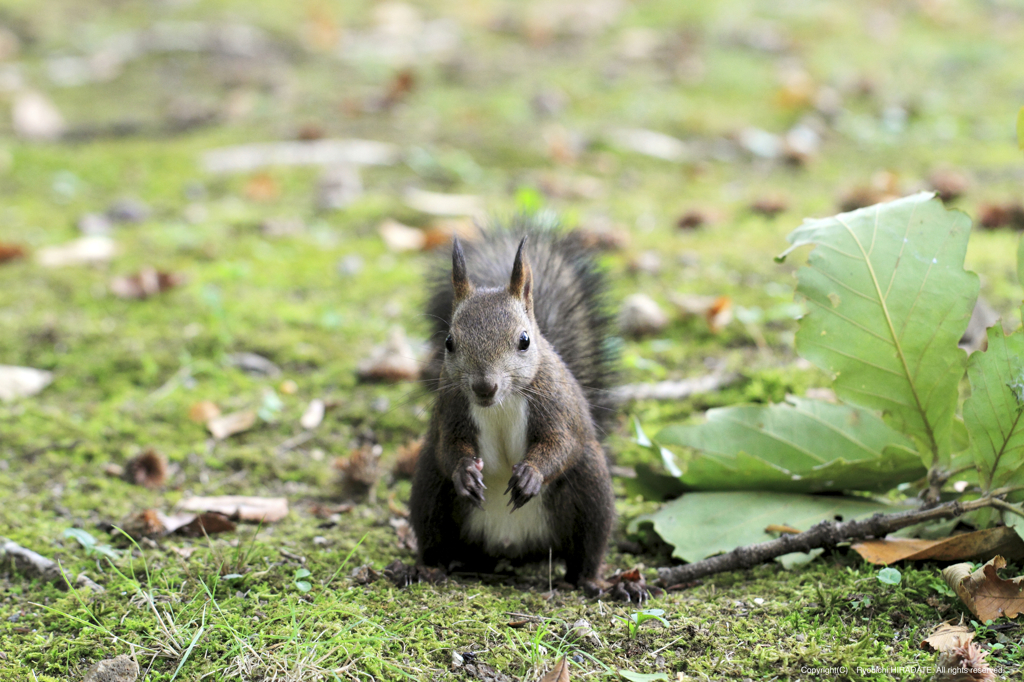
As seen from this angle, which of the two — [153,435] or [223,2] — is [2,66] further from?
[153,435]

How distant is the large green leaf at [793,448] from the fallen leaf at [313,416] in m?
1.26

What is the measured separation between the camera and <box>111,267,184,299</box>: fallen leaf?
388cm

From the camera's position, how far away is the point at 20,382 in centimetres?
320

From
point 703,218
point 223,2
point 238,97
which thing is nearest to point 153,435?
point 703,218

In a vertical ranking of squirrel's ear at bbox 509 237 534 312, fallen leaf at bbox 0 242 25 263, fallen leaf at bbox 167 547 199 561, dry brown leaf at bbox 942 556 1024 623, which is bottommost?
fallen leaf at bbox 167 547 199 561

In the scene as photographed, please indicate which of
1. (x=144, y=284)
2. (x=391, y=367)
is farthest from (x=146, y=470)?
(x=144, y=284)

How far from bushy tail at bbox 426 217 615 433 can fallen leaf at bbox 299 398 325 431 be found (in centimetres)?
65

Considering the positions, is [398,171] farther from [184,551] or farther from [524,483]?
[524,483]

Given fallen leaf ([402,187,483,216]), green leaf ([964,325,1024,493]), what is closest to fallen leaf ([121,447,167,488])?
green leaf ([964,325,1024,493])

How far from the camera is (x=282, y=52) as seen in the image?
7.46 m

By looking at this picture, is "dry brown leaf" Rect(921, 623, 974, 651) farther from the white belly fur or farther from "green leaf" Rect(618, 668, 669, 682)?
the white belly fur

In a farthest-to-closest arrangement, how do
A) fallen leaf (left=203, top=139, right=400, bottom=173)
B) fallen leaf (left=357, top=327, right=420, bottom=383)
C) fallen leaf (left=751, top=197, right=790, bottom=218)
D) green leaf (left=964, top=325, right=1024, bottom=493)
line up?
fallen leaf (left=203, top=139, right=400, bottom=173) < fallen leaf (left=751, top=197, right=790, bottom=218) < fallen leaf (left=357, top=327, right=420, bottom=383) < green leaf (left=964, top=325, right=1024, bottom=493)

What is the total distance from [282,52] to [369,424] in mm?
5268

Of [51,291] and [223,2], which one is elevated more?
[223,2]
